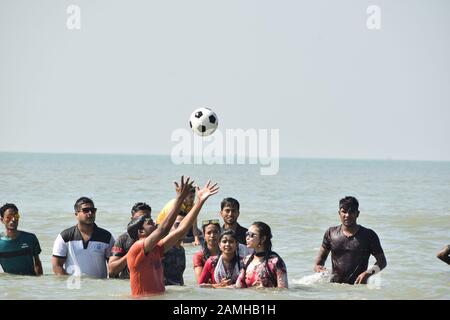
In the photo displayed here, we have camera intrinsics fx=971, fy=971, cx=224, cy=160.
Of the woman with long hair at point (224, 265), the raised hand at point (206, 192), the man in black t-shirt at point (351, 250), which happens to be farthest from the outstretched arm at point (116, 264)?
the man in black t-shirt at point (351, 250)

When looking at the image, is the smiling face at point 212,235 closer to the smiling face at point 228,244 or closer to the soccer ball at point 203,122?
the smiling face at point 228,244

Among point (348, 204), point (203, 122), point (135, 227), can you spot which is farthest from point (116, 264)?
point (203, 122)

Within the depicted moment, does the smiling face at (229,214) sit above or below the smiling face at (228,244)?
above

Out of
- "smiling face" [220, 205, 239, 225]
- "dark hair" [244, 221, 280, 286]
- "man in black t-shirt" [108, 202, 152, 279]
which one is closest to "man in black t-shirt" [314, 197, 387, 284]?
"smiling face" [220, 205, 239, 225]

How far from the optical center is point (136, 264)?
10.8 metres

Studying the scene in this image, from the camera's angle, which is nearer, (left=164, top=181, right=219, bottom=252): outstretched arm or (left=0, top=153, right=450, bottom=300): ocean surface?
(left=164, top=181, right=219, bottom=252): outstretched arm

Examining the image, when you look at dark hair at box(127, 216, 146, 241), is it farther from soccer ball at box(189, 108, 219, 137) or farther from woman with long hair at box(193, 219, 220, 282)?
soccer ball at box(189, 108, 219, 137)

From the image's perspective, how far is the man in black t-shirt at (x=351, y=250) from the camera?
1369 cm

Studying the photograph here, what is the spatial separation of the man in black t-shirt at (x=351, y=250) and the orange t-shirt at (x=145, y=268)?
11.5 ft

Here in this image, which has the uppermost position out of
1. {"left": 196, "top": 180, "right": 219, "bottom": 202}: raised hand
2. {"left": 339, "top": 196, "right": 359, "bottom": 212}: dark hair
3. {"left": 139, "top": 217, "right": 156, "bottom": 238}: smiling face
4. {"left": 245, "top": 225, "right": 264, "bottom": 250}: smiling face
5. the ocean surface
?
{"left": 196, "top": 180, "right": 219, "bottom": 202}: raised hand

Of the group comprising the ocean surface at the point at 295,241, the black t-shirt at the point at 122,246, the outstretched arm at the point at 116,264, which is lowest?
the ocean surface at the point at 295,241

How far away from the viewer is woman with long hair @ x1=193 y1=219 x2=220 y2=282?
42.2ft

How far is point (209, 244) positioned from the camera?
1294 centimetres
